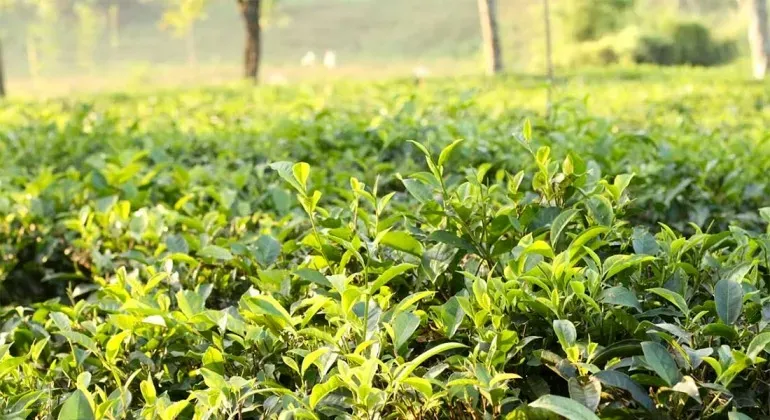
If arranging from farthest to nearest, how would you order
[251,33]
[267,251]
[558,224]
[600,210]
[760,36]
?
[251,33]
[760,36]
[267,251]
[600,210]
[558,224]

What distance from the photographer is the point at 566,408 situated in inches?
39.9

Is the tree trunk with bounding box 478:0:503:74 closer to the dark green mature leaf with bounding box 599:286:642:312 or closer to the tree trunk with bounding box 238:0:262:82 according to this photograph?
the tree trunk with bounding box 238:0:262:82

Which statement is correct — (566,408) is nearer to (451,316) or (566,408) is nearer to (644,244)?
(451,316)

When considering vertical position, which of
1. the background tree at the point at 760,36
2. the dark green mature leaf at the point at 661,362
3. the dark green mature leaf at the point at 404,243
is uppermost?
the background tree at the point at 760,36

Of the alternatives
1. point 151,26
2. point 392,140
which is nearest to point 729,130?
point 392,140

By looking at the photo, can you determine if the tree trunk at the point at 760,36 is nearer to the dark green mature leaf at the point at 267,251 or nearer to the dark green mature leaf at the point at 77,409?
the dark green mature leaf at the point at 267,251

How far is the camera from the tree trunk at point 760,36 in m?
11.3

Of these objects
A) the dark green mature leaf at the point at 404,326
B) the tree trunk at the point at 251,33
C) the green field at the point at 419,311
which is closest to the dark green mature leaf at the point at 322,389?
the green field at the point at 419,311

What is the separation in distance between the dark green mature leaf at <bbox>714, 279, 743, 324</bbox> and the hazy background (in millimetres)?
31885

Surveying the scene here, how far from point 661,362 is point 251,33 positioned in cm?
1383

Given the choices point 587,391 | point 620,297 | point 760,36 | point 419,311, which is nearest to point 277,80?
point 760,36

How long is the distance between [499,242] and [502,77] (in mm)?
10012

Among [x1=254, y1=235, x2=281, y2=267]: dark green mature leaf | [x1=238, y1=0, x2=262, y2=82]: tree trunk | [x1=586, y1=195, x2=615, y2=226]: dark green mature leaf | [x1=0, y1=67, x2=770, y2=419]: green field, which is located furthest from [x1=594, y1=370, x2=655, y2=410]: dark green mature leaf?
[x1=238, y1=0, x2=262, y2=82]: tree trunk

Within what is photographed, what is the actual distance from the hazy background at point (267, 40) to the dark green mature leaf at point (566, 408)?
32.1 m
